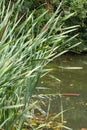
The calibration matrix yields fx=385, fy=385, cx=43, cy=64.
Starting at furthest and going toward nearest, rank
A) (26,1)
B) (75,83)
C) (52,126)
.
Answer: (26,1), (75,83), (52,126)

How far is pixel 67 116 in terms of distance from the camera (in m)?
5.71

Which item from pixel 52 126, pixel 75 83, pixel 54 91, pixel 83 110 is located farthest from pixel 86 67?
pixel 52 126

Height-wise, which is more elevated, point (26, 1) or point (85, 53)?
point (26, 1)

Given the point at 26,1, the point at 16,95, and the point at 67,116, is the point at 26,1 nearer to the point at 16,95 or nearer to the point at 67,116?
the point at 67,116

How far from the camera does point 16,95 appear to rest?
2412 millimetres

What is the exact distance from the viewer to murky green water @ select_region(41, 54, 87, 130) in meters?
5.63

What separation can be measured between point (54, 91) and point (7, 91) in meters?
4.67

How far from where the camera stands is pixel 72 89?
709 cm

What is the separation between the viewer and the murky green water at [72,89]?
5.63 meters

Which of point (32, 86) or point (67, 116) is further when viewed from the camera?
point (67, 116)

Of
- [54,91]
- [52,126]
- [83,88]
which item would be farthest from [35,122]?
[83,88]

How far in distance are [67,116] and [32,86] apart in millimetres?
3439

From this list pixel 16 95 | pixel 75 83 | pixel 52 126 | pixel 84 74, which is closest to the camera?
pixel 16 95

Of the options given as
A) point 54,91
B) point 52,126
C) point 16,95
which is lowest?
point 54,91
